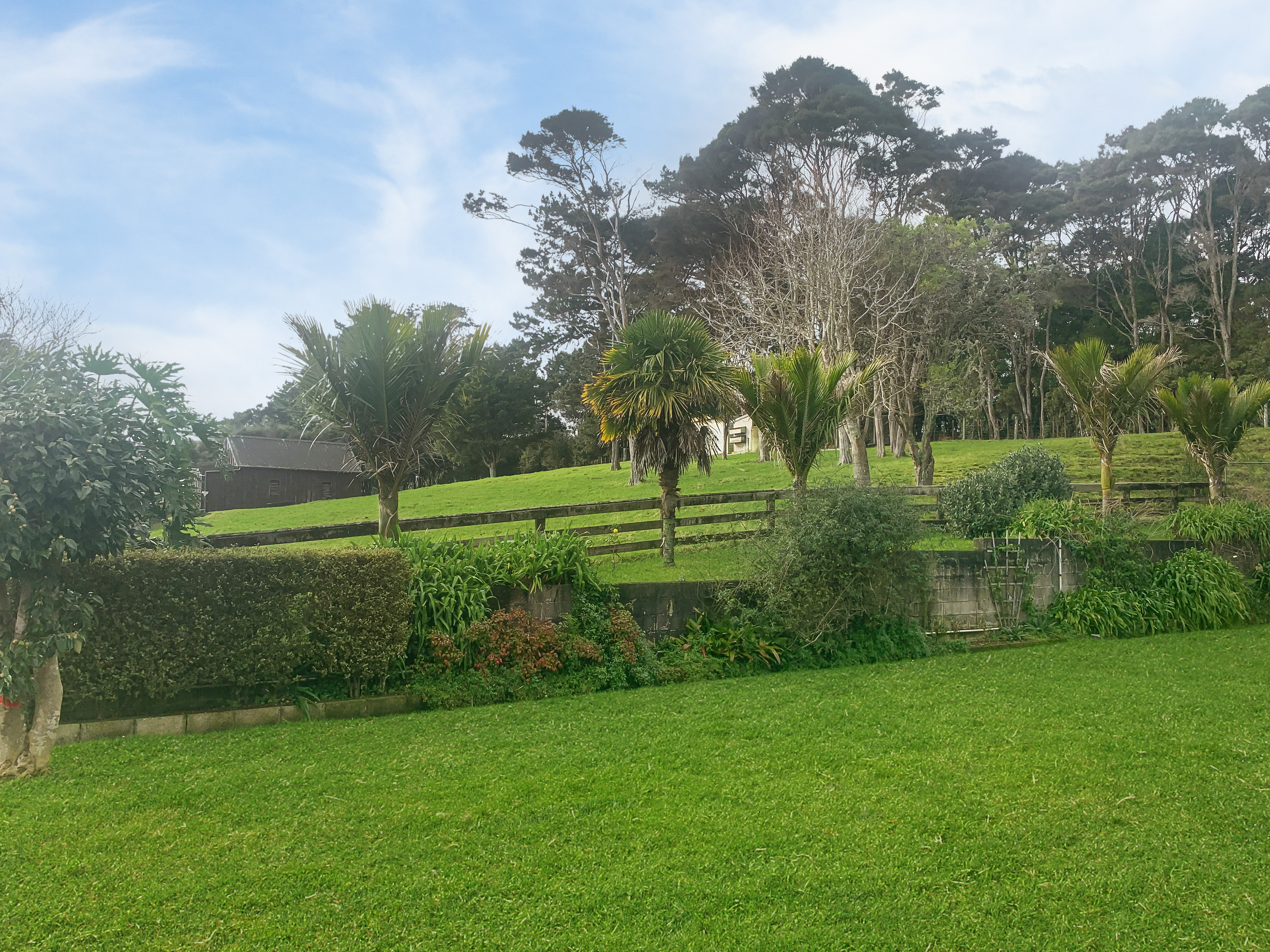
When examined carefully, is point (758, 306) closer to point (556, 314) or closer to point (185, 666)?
point (556, 314)

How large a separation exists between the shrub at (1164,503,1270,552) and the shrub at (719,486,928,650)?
5.11 m

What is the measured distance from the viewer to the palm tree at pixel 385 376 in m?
9.12

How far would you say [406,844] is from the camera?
3.78 meters

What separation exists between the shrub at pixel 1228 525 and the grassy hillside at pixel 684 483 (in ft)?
21.6

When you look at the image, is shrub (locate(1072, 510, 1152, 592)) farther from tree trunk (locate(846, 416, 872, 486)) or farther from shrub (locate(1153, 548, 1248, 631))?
tree trunk (locate(846, 416, 872, 486))

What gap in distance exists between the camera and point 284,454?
37.3m

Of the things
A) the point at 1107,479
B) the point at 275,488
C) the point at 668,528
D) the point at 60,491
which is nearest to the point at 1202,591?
the point at 1107,479

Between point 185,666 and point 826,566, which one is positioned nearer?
point 185,666

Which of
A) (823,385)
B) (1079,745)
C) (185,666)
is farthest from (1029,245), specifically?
(185,666)

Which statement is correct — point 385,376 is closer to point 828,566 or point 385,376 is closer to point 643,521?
point 643,521

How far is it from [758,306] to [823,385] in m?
13.6

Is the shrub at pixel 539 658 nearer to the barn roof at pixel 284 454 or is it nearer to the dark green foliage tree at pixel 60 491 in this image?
the dark green foliage tree at pixel 60 491

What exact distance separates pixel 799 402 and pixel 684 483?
13303mm

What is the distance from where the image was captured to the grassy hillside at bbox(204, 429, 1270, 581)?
67.5ft
